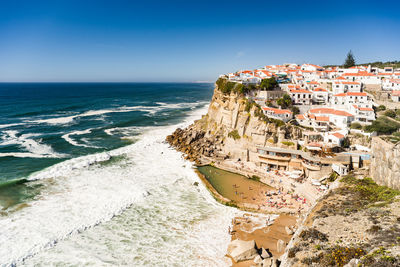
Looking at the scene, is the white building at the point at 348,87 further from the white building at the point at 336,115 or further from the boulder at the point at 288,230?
the boulder at the point at 288,230

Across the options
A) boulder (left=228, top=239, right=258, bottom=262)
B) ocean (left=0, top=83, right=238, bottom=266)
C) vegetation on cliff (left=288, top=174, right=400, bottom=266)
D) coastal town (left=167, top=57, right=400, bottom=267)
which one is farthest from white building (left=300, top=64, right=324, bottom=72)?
boulder (left=228, top=239, right=258, bottom=262)

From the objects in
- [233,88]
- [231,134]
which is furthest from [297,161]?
[233,88]

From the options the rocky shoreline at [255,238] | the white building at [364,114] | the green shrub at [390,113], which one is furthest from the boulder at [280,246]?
the green shrub at [390,113]

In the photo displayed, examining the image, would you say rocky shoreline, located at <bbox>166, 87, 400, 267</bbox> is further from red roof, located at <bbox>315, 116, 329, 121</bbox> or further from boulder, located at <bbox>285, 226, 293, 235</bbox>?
red roof, located at <bbox>315, 116, 329, 121</bbox>

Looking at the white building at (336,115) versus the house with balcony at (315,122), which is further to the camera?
the white building at (336,115)

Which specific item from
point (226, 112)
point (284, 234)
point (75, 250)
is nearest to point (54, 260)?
point (75, 250)

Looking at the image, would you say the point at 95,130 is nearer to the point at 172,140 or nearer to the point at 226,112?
the point at 172,140
